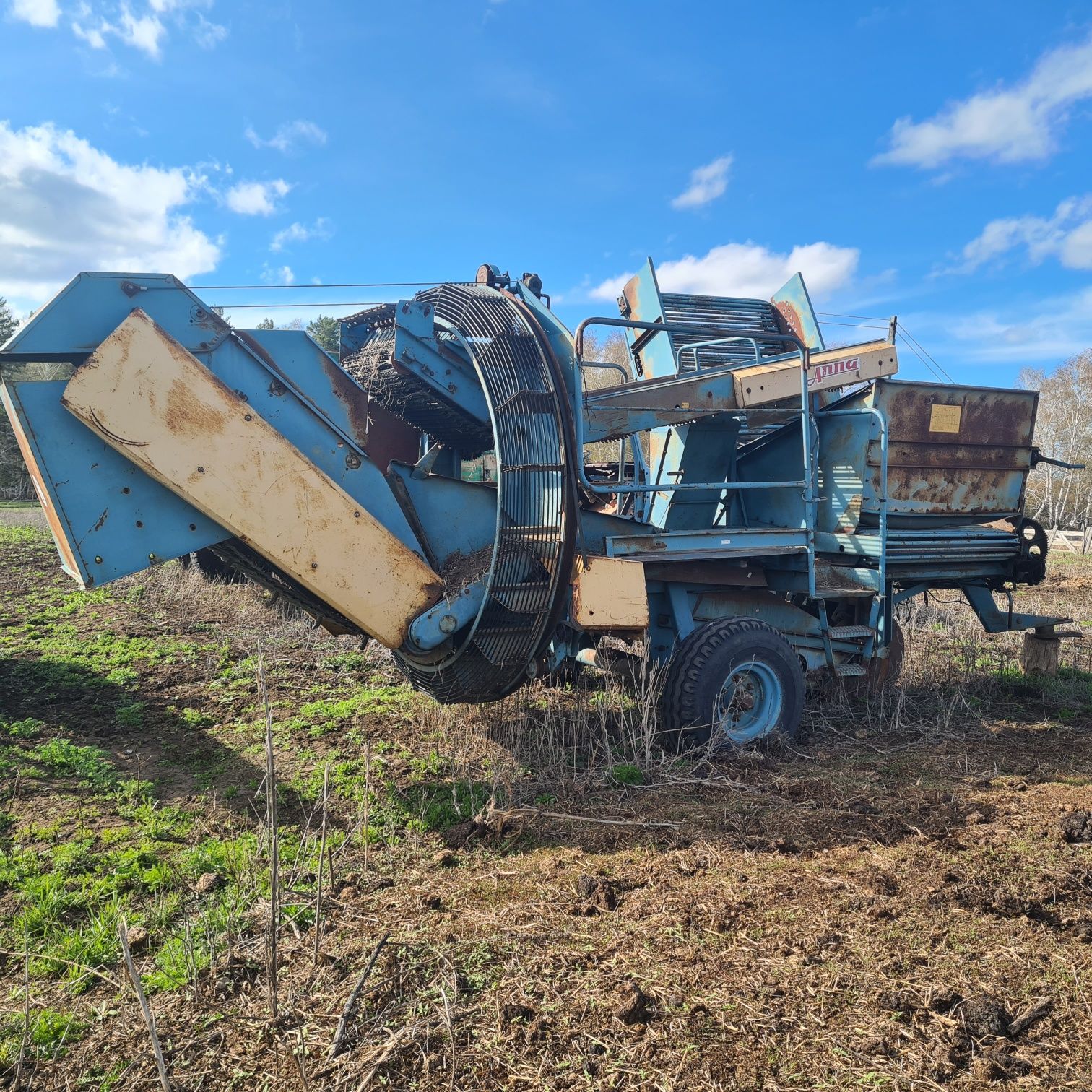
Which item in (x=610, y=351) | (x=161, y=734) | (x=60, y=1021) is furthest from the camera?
(x=610, y=351)

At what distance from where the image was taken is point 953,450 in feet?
20.5

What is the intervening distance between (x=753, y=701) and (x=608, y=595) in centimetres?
150

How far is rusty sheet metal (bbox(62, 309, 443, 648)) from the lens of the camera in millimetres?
3689

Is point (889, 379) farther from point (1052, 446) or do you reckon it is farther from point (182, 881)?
point (1052, 446)

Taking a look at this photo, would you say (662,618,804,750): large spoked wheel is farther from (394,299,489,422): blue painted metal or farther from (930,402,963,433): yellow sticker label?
(930,402,963,433): yellow sticker label

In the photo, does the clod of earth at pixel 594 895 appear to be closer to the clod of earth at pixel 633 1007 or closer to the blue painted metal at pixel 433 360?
the clod of earth at pixel 633 1007

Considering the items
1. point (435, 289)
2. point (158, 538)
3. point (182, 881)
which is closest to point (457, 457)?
point (435, 289)

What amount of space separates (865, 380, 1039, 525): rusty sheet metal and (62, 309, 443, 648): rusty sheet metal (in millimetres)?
3635

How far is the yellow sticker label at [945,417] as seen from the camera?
6.09m

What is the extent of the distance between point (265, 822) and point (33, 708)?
3.04m

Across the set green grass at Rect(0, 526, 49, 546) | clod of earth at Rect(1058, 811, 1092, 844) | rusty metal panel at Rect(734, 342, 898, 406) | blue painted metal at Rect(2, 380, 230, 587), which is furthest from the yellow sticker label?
green grass at Rect(0, 526, 49, 546)

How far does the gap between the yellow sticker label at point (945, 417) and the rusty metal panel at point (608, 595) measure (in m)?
2.96

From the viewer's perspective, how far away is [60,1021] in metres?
2.50

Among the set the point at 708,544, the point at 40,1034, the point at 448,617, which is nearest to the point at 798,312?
the point at 708,544
